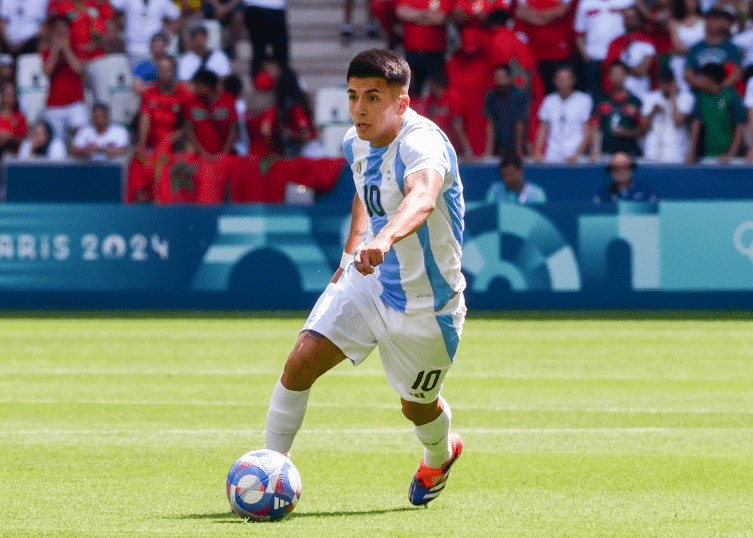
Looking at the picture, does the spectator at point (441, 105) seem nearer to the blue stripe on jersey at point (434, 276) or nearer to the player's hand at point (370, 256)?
the blue stripe on jersey at point (434, 276)

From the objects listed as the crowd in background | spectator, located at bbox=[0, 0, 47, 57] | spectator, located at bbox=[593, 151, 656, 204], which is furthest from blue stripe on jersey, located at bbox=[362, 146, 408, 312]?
spectator, located at bbox=[0, 0, 47, 57]

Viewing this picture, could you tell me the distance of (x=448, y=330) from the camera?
19.5ft

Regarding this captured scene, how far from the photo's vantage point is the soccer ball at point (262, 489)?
568 centimetres

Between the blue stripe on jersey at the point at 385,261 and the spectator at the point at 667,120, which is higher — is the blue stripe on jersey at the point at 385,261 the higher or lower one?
the higher one

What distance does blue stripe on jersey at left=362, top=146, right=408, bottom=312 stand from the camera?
19.0 ft

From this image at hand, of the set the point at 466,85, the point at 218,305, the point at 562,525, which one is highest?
the point at 562,525

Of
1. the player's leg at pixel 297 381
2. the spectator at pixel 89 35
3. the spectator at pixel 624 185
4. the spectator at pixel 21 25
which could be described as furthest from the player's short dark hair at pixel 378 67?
the spectator at pixel 21 25

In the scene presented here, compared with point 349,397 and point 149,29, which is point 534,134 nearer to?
point 149,29

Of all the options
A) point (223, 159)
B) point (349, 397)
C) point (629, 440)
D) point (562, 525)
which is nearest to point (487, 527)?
point (562, 525)

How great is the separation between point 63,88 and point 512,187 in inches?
310

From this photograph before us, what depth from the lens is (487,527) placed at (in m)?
5.66

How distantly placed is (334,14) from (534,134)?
18.9ft

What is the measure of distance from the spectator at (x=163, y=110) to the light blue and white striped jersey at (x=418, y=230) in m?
13.6

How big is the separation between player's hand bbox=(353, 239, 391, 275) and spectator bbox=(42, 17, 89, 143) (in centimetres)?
1670
